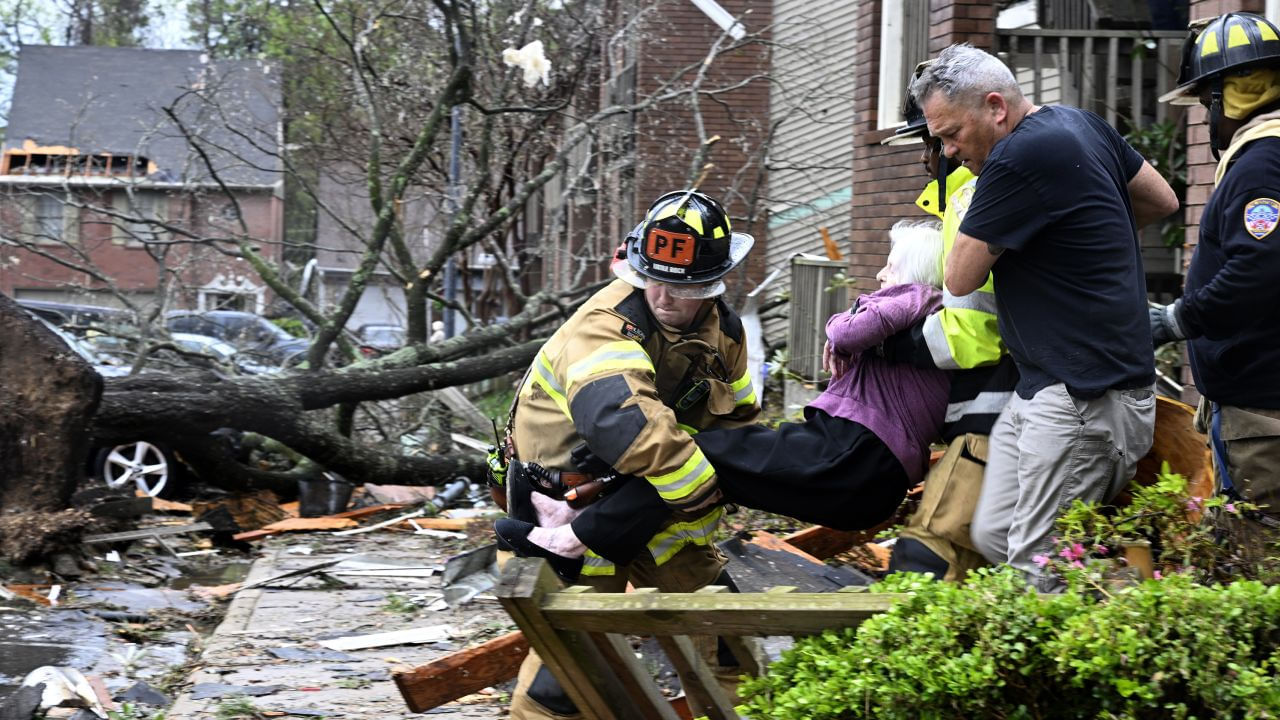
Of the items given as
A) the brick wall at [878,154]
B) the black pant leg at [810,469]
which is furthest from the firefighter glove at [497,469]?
the brick wall at [878,154]

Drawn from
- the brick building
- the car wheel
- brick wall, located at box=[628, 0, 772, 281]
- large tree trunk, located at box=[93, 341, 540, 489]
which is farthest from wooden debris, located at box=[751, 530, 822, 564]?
brick wall, located at box=[628, 0, 772, 281]

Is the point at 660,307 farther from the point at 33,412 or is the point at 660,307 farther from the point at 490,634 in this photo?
the point at 33,412

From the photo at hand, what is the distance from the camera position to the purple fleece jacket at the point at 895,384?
144 inches

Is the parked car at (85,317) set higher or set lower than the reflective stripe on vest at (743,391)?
lower

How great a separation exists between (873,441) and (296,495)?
848cm

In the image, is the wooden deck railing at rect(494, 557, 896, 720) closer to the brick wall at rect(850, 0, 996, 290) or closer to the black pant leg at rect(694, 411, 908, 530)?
the black pant leg at rect(694, 411, 908, 530)

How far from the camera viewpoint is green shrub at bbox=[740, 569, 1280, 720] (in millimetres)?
2400

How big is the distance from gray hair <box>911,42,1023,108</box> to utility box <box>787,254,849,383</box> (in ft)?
28.4

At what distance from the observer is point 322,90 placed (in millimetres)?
18172

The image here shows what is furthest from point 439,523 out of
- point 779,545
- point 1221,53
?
point 1221,53

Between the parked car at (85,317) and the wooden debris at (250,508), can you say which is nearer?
the wooden debris at (250,508)

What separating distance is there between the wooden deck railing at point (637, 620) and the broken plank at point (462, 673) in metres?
1.21

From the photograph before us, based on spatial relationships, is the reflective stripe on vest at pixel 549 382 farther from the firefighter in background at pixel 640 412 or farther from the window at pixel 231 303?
the window at pixel 231 303

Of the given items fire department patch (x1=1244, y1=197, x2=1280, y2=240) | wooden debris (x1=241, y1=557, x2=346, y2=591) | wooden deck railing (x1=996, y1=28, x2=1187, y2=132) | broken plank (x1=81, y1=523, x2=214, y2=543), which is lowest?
wooden debris (x1=241, y1=557, x2=346, y2=591)
